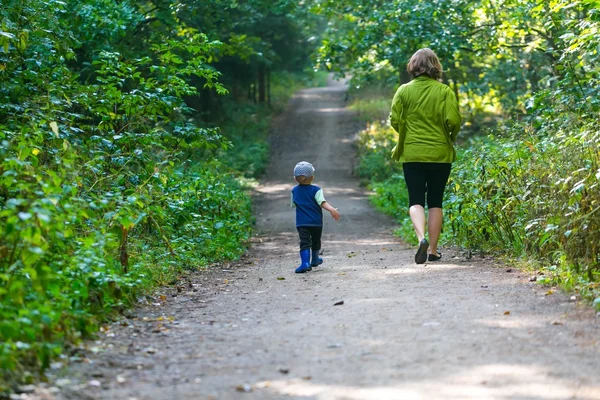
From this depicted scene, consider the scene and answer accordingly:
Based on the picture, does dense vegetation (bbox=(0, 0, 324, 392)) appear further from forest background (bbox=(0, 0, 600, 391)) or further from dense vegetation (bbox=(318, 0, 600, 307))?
dense vegetation (bbox=(318, 0, 600, 307))

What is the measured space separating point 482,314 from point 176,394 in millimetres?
2663

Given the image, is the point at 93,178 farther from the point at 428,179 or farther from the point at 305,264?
the point at 428,179

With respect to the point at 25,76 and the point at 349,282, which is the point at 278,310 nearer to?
the point at 349,282

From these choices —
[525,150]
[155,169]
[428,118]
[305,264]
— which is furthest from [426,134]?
[155,169]

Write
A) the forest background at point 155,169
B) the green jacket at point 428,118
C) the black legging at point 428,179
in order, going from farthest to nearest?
the black legging at point 428,179 → the green jacket at point 428,118 → the forest background at point 155,169

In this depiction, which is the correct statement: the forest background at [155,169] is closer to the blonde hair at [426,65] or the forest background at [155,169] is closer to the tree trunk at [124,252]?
the tree trunk at [124,252]

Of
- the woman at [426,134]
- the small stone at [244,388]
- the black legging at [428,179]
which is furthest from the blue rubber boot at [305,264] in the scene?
Answer: the small stone at [244,388]

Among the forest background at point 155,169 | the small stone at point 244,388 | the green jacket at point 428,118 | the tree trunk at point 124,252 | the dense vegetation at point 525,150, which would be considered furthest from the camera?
the green jacket at point 428,118

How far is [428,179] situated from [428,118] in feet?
2.29

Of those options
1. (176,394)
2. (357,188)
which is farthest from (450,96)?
(357,188)

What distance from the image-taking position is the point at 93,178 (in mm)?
8742

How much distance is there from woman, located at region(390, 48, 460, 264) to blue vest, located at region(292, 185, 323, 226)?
1.11 metres

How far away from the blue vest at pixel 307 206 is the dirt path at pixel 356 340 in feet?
2.05

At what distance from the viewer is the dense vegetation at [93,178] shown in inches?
198
